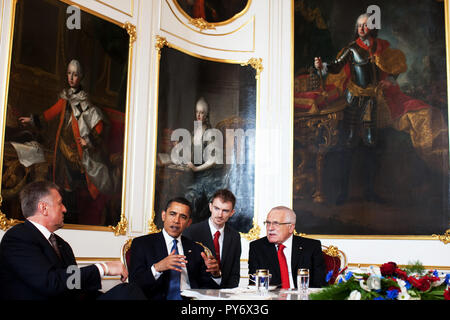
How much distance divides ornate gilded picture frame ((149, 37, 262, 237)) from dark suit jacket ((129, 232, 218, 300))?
9.48 ft

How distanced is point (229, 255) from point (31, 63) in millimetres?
3226

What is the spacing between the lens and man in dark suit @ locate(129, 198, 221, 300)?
4.67 meters

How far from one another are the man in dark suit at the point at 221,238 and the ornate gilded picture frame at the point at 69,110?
168 centimetres

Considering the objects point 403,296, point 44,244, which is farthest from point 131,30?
point 403,296

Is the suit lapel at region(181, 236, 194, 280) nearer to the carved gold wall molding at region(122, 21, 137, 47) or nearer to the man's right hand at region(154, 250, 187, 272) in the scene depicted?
the man's right hand at region(154, 250, 187, 272)

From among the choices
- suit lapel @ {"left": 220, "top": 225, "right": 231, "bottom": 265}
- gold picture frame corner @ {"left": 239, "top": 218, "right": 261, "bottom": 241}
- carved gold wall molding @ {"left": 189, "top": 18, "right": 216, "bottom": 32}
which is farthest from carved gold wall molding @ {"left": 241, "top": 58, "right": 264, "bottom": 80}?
suit lapel @ {"left": 220, "top": 225, "right": 231, "bottom": 265}

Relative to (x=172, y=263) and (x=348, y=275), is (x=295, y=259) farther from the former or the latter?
(x=348, y=275)

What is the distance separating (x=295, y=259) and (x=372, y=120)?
137 inches

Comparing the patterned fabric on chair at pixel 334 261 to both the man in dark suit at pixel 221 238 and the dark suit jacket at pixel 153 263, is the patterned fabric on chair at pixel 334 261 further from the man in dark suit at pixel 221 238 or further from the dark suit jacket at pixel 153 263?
the dark suit jacket at pixel 153 263

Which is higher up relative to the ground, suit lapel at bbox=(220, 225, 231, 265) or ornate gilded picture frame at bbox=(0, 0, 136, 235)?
ornate gilded picture frame at bbox=(0, 0, 136, 235)

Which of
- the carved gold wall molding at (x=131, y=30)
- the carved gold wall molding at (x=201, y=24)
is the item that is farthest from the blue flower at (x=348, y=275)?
the carved gold wall molding at (x=201, y=24)

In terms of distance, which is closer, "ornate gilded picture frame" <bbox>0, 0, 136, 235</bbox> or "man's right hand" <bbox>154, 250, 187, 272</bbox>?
"man's right hand" <bbox>154, 250, 187, 272</bbox>
